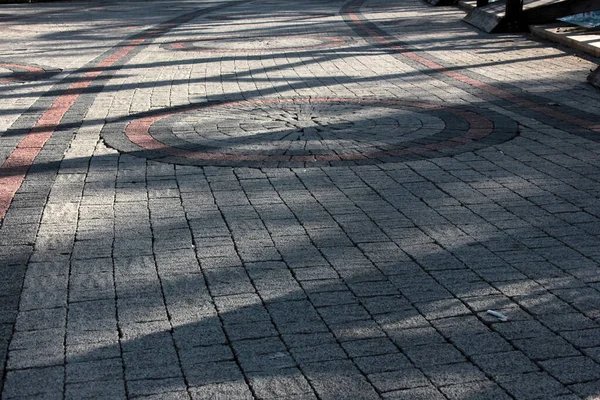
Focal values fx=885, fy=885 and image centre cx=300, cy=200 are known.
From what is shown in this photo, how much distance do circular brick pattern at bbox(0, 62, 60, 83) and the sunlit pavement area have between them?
0.37m

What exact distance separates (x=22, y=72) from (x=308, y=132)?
6.26 meters

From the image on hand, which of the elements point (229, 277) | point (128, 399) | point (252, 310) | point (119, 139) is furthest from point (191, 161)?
point (128, 399)

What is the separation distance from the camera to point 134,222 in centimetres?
565

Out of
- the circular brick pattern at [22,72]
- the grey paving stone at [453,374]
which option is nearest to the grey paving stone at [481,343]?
the grey paving stone at [453,374]

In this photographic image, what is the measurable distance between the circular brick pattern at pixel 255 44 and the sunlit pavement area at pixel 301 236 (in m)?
3.47

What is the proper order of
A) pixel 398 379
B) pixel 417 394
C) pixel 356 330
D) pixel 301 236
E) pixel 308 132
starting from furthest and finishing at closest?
pixel 308 132, pixel 301 236, pixel 356 330, pixel 398 379, pixel 417 394

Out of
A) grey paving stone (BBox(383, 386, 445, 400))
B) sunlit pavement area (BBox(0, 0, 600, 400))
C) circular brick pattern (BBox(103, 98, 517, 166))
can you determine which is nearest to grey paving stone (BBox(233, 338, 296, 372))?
sunlit pavement area (BBox(0, 0, 600, 400))

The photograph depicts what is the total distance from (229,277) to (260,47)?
1125 centimetres

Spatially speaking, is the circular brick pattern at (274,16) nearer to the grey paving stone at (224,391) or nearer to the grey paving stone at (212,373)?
Result: the grey paving stone at (212,373)

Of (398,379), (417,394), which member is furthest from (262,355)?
(417,394)

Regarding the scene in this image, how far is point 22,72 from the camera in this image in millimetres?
12781

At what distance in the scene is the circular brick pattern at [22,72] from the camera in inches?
479

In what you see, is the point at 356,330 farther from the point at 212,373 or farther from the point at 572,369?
the point at 572,369

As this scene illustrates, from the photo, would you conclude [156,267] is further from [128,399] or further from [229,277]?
[128,399]
